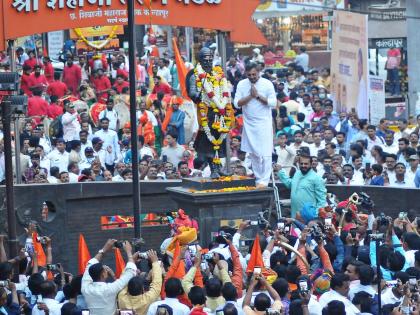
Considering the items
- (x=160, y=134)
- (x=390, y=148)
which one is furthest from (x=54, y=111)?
(x=390, y=148)

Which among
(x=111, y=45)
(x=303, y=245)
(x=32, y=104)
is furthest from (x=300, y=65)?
(x=303, y=245)

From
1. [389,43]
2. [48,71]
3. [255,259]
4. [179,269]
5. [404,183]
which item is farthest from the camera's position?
[389,43]

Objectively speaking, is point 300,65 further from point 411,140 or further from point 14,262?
point 14,262

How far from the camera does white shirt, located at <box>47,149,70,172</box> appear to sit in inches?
920

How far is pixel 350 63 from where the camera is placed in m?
28.2

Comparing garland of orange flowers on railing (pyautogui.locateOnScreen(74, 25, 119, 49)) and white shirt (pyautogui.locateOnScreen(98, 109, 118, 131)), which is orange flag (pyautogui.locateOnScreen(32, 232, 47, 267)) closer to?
white shirt (pyautogui.locateOnScreen(98, 109, 118, 131))

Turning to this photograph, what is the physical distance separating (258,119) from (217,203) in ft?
4.86

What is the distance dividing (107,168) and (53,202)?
9.78ft

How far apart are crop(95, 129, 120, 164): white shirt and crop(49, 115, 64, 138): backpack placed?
977 mm

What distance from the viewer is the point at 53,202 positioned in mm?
21297

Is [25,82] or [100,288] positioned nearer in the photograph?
[100,288]

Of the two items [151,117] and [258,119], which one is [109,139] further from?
[258,119]

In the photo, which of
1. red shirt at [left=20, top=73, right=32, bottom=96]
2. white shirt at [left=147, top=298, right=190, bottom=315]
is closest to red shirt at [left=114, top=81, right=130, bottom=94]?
red shirt at [left=20, top=73, right=32, bottom=96]

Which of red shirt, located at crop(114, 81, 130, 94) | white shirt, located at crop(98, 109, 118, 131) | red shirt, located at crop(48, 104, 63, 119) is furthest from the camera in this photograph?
red shirt, located at crop(114, 81, 130, 94)
